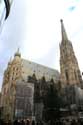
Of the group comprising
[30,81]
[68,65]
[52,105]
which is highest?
[68,65]

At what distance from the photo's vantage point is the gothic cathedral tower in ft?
132

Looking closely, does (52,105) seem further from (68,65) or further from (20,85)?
(68,65)

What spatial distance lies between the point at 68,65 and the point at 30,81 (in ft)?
45.0

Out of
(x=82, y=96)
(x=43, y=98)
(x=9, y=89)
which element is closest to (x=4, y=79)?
(x=9, y=89)

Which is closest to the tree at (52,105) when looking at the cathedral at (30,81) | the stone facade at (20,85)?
the cathedral at (30,81)

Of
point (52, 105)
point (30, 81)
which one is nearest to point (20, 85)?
point (30, 81)

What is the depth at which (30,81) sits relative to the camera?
32.3 m

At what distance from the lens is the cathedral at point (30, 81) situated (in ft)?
86.0

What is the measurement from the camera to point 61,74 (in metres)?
41.9

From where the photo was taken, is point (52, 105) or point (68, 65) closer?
point (52, 105)

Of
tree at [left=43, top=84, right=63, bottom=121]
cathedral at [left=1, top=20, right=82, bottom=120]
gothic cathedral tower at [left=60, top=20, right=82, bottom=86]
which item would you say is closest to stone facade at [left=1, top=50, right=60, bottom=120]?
cathedral at [left=1, top=20, right=82, bottom=120]

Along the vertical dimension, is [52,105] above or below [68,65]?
below

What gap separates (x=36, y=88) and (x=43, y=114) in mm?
6115

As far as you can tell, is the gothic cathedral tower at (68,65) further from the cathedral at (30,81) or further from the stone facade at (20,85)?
the stone facade at (20,85)
